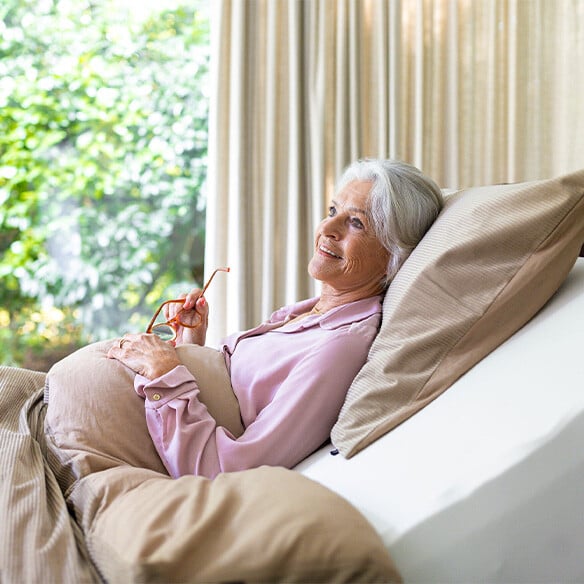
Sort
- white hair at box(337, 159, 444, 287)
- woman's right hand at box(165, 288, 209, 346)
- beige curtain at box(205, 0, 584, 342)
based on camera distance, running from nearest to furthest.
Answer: white hair at box(337, 159, 444, 287), woman's right hand at box(165, 288, 209, 346), beige curtain at box(205, 0, 584, 342)

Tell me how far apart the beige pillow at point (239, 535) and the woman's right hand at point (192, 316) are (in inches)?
39.2

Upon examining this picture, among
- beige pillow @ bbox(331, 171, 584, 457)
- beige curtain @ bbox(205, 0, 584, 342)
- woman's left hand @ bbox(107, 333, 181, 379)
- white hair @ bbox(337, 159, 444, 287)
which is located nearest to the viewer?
beige pillow @ bbox(331, 171, 584, 457)

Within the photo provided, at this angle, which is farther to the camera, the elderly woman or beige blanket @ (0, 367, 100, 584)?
the elderly woman

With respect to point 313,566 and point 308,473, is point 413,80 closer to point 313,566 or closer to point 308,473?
point 308,473

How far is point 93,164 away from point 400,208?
2.47 m

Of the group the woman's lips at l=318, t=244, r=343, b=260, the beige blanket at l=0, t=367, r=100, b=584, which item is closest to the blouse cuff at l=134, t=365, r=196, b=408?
the beige blanket at l=0, t=367, r=100, b=584

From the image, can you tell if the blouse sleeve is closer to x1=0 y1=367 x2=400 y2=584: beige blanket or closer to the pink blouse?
the pink blouse

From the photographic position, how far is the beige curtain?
3.19 metres

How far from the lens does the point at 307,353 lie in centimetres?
167

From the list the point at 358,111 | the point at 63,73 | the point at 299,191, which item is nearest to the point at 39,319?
the point at 63,73

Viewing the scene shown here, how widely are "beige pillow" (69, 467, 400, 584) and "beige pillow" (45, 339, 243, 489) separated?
31 centimetres

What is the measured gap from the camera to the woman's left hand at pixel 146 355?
5.50ft

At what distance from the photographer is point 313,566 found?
982 millimetres

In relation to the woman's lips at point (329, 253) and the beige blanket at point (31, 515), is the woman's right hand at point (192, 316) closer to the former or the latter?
the woman's lips at point (329, 253)
